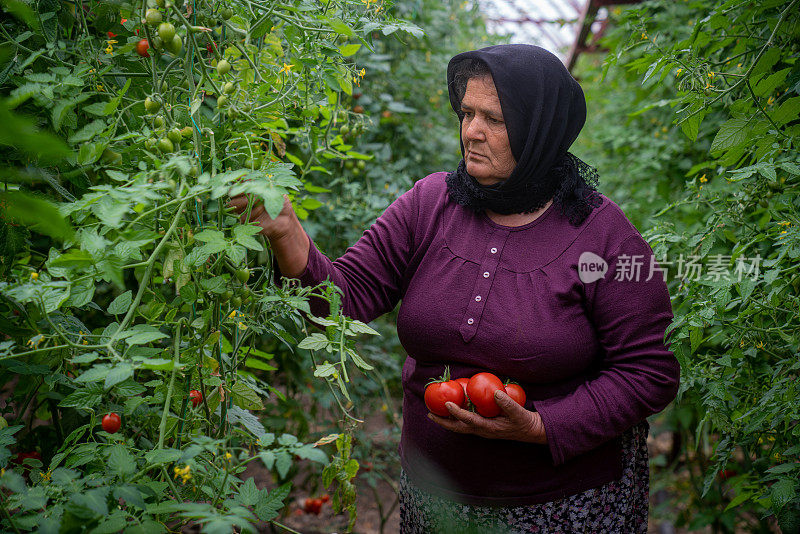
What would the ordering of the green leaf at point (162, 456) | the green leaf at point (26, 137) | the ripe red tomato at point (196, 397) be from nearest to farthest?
the green leaf at point (26, 137) → the green leaf at point (162, 456) → the ripe red tomato at point (196, 397)

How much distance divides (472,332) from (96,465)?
84cm

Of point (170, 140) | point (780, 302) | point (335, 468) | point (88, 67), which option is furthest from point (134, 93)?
point (780, 302)

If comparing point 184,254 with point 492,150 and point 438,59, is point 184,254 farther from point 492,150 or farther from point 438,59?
point 438,59

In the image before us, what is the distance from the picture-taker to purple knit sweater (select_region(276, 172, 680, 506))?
1.45 metres

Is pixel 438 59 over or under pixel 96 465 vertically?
over

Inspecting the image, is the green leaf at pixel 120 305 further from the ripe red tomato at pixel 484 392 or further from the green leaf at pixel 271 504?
the ripe red tomato at pixel 484 392

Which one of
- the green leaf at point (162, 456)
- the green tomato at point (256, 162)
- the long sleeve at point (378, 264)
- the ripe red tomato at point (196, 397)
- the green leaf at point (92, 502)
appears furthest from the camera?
the long sleeve at point (378, 264)

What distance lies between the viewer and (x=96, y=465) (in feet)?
3.51

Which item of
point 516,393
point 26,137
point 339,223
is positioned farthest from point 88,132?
point 339,223

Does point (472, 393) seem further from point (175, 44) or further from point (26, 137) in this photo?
point (26, 137)

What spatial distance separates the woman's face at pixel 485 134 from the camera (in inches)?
59.1

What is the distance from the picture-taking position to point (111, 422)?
1159 millimetres

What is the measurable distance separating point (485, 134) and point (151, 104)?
77cm

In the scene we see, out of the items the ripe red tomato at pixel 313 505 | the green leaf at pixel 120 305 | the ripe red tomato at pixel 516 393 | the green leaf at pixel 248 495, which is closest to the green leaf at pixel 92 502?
the green leaf at pixel 248 495
